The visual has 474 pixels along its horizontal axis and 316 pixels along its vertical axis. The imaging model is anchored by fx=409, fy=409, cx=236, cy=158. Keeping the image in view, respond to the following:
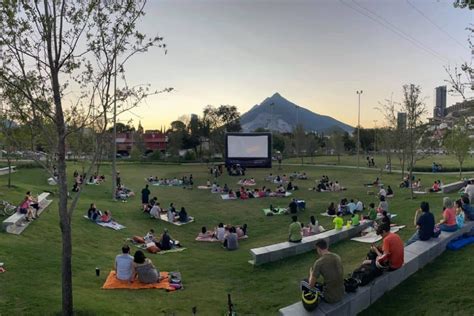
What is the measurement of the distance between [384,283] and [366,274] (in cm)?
59

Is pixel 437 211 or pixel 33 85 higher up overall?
pixel 33 85

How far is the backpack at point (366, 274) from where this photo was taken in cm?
778

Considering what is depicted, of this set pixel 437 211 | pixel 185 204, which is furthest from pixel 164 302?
pixel 185 204

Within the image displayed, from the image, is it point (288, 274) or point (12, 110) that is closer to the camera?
point (12, 110)

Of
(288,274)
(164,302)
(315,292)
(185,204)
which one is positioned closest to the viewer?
(315,292)

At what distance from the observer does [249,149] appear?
5697 centimetres

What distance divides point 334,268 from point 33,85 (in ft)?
20.9

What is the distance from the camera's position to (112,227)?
18812mm

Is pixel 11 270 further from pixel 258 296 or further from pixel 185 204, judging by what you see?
pixel 185 204

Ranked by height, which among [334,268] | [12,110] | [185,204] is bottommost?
[185,204]

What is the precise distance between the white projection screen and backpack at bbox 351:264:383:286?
4853cm

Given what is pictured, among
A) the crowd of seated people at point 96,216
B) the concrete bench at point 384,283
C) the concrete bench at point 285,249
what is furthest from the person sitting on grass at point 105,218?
the concrete bench at point 384,283

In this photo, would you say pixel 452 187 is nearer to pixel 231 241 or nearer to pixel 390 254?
pixel 231 241

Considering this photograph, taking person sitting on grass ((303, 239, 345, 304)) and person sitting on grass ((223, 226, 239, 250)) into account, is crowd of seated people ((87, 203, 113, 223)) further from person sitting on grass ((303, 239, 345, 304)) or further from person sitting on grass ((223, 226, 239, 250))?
person sitting on grass ((303, 239, 345, 304))
